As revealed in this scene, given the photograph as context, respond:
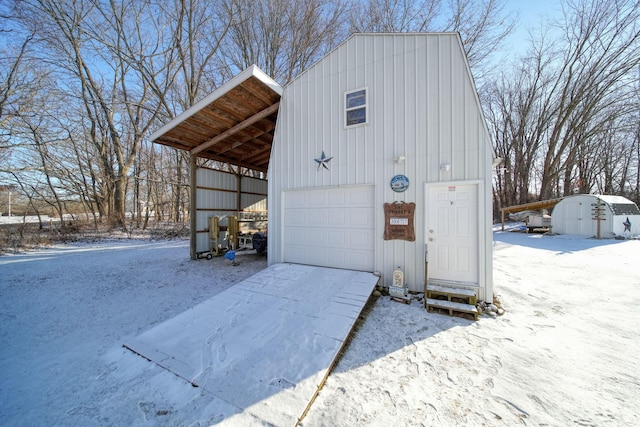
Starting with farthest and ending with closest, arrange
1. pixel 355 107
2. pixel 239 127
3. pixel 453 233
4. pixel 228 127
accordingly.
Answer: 1. pixel 228 127
2. pixel 239 127
3. pixel 355 107
4. pixel 453 233

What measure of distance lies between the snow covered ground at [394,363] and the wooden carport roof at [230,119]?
4191 millimetres

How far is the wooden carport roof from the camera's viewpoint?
514 cm

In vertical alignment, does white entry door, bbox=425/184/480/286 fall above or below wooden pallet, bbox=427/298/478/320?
above

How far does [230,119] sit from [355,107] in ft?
11.3

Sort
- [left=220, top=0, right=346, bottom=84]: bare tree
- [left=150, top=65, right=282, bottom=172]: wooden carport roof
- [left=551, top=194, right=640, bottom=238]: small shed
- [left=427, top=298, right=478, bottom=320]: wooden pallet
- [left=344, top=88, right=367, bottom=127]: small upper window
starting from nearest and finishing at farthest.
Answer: [left=427, top=298, right=478, bottom=320]: wooden pallet
[left=344, top=88, right=367, bottom=127]: small upper window
[left=150, top=65, right=282, bottom=172]: wooden carport roof
[left=551, top=194, right=640, bottom=238]: small shed
[left=220, top=0, right=346, bottom=84]: bare tree

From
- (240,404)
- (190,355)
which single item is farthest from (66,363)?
(240,404)

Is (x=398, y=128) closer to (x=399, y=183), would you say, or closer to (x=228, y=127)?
(x=399, y=183)

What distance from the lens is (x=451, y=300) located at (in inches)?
153

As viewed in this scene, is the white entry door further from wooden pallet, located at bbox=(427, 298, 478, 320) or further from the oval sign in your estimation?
wooden pallet, located at bbox=(427, 298, 478, 320)

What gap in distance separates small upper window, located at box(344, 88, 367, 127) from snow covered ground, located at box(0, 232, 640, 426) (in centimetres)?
374

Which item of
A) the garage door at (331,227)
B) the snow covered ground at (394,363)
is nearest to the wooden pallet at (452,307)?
the snow covered ground at (394,363)

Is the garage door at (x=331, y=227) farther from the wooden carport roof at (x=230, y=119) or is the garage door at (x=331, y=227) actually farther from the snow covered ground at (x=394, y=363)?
the wooden carport roof at (x=230, y=119)

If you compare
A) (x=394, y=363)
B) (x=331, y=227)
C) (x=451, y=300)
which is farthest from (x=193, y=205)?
(x=451, y=300)

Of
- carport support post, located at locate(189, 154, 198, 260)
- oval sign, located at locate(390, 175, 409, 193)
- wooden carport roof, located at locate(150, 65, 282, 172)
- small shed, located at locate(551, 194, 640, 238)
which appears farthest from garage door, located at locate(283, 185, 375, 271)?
small shed, located at locate(551, 194, 640, 238)
